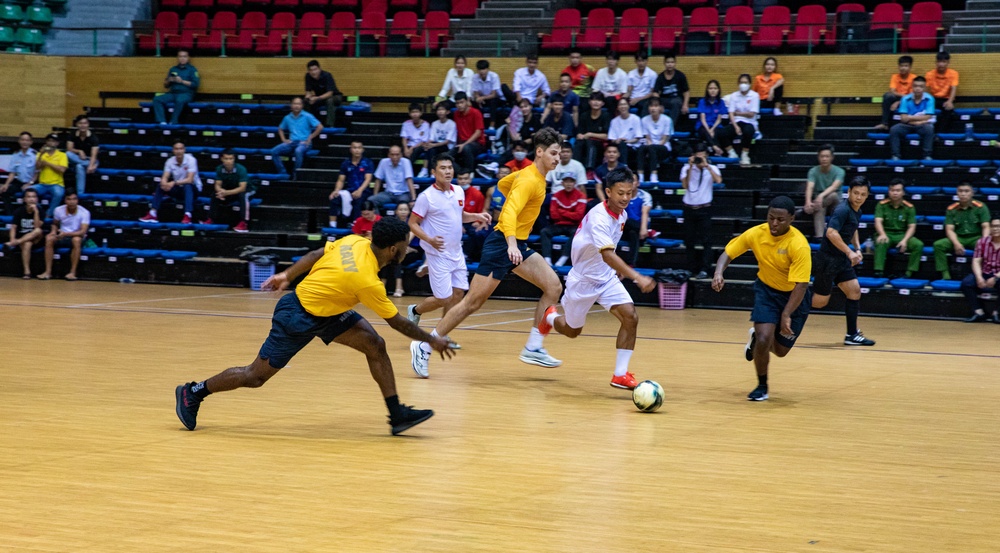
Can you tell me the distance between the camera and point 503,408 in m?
8.19

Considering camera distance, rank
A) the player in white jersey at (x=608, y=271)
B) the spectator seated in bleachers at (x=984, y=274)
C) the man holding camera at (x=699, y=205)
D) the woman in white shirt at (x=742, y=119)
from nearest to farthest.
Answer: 1. the player in white jersey at (x=608, y=271)
2. the spectator seated in bleachers at (x=984, y=274)
3. the man holding camera at (x=699, y=205)
4. the woman in white shirt at (x=742, y=119)

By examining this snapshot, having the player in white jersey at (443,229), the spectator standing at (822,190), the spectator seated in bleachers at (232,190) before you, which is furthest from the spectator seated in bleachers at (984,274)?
the spectator seated in bleachers at (232,190)

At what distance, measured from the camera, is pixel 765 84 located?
776 inches

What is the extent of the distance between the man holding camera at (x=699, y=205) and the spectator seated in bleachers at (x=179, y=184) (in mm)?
8876

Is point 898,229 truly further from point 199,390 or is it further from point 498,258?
point 199,390

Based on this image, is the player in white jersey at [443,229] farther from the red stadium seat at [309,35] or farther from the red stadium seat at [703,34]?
the red stadium seat at [309,35]

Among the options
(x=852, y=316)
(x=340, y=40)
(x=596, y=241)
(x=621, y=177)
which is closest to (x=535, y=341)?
(x=596, y=241)

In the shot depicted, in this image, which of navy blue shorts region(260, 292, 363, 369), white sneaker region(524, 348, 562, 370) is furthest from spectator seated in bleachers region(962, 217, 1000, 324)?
navy blue shorts region(260, 292, 363, 369)

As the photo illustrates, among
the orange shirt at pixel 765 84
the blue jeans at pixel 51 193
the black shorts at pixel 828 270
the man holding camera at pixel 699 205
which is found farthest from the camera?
the blue jeans at pixel 51 193

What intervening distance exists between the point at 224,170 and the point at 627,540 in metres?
16.1

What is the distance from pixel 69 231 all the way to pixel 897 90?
14473 millimetres

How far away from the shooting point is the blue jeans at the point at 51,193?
20.3m

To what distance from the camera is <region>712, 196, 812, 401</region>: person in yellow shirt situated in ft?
28.3

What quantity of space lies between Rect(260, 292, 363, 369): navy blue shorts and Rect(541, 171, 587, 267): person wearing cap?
33.2 feet
